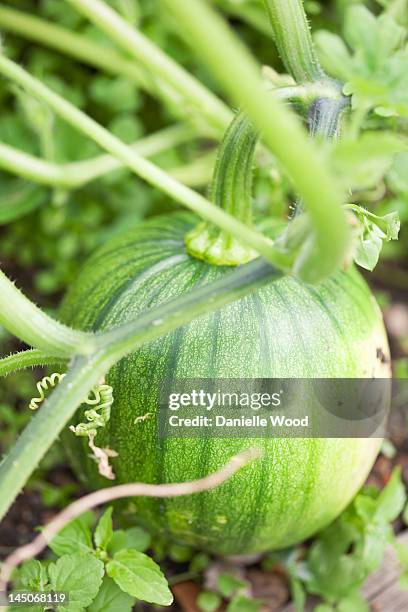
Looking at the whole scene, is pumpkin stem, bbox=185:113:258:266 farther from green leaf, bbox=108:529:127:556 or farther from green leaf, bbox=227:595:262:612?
green leaf, bbox=227:595:262:612

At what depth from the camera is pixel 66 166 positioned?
1610 mm

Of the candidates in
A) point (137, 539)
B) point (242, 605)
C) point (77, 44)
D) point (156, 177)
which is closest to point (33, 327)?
point (156, 177)

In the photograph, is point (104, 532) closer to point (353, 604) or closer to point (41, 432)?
point (41, 432)

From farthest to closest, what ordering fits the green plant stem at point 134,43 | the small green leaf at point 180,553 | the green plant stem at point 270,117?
the small green leaf at point 180,553, the green plant stem at point 134,43, the green plant stem at point 270,117

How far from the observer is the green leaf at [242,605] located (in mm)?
1269

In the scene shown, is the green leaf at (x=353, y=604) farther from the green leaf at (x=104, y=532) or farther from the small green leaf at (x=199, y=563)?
the green leaf at (x=104, y=532)

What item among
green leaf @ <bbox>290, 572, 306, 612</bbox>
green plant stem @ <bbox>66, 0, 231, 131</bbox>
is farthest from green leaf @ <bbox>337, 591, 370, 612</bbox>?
green plant stem @ <bbox>66, 0, 231, 131</bbox>

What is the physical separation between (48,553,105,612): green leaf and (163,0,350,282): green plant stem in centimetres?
46

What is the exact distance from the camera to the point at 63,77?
209cm

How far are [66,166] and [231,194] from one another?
572 mm

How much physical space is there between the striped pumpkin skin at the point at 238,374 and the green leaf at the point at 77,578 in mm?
203

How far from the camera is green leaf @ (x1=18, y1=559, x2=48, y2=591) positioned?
0.96 meters

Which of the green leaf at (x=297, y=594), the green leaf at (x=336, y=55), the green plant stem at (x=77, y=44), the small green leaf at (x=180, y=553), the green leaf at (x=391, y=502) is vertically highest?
the green plant stem at (x=77, y=44)

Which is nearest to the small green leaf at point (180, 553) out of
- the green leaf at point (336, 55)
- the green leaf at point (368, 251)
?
the green leaf at point (368, 251)
